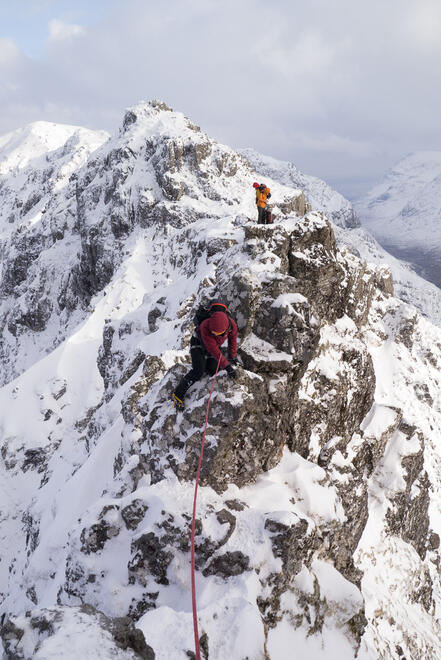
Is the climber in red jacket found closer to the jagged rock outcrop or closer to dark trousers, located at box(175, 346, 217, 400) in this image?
dark trousers, located at box(175, 346, 217, 400)

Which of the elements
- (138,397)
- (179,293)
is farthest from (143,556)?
(179,293)

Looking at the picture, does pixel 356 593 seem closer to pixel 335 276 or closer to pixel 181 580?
pixel 181 580

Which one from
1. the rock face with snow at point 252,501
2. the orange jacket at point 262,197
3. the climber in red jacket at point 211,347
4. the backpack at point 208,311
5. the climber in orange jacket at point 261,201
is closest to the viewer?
the rock face with snow at point 252,501

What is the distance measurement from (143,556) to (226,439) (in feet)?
10.3

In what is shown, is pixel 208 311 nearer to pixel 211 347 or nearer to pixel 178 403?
pixel 211 347

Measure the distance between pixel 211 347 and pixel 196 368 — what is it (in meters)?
0.81

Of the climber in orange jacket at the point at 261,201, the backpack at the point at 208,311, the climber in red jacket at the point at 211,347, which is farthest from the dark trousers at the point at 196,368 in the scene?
the climber in orange jacket at the point at 261,201

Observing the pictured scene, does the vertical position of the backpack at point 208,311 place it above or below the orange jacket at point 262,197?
below

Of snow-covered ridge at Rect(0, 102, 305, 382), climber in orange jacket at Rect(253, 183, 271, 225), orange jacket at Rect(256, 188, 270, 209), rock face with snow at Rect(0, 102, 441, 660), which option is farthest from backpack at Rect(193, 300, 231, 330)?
snow-covered ridge at Rect(0, 102, 305, 382)

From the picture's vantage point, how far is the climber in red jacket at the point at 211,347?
9.28 metres

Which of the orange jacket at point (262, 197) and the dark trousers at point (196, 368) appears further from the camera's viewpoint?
the orange jacket at point (262, 197)

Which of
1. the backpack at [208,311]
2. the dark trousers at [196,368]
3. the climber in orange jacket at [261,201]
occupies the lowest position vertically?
the dark trousers at [196,368]

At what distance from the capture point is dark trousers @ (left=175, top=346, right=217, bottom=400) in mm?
9789

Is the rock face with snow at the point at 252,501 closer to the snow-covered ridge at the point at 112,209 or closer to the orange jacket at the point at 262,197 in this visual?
the orange jacket at the point at 262,197
